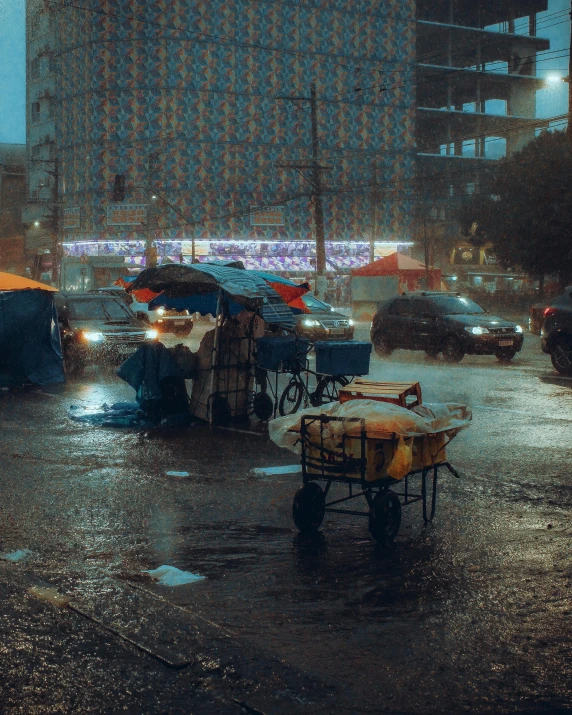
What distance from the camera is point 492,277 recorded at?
8044 centimetres

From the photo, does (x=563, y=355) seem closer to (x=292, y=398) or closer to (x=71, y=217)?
(x=292, y=398)

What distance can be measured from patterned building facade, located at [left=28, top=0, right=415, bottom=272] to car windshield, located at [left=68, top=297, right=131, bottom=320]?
50965mm

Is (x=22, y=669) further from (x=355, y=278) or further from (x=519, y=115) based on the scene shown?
(x=519, y=115)

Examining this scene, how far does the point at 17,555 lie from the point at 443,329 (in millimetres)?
18473

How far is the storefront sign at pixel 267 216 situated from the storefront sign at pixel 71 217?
13.8m

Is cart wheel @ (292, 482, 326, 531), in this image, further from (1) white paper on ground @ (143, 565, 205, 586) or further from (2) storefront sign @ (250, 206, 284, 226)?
(2) storefront sign @ (250, 206, 284, 226)

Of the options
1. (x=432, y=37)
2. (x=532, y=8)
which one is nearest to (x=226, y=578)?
(x=432, y=37)

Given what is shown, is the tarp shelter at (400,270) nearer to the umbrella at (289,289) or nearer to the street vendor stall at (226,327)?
the umbrella at (289,289)

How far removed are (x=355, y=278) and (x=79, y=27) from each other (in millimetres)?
42672

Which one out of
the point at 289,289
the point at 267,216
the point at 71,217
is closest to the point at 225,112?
the point at 267,216

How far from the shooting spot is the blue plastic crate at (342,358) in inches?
495

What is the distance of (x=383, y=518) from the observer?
283 inches

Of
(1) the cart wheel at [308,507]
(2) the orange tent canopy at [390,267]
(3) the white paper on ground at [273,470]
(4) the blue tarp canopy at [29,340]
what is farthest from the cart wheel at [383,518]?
(2) the orange tent canopy at [390,267]

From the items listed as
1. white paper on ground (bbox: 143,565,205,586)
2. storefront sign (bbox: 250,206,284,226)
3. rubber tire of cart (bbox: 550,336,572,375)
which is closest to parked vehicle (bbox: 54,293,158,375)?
rubber tire of cart (bbox: 550,336,572,375)
